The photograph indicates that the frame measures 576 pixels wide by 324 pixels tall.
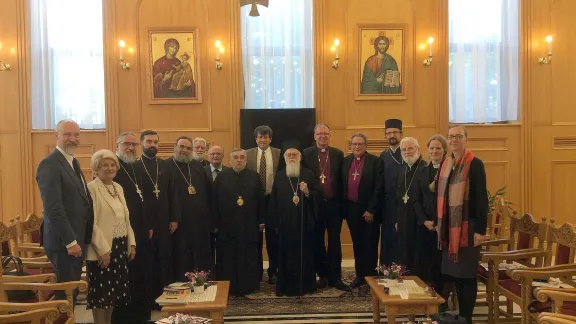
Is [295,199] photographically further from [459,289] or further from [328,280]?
[459,289]

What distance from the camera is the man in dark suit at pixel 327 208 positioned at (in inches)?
219

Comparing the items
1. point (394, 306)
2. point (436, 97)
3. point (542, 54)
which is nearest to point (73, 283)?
point (394, 306)

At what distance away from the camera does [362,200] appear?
18.1ft

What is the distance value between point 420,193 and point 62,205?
3.14 meters

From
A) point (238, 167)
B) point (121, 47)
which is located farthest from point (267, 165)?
point (121, 47)

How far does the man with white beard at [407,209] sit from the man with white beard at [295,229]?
0.98m

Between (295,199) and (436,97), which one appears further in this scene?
(436,97)

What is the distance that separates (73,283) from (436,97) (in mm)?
5786

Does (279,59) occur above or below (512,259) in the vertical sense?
above

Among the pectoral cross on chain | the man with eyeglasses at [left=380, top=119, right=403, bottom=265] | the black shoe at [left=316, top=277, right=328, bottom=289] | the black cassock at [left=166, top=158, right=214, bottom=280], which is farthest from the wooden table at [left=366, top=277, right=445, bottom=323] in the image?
the pectoral cross on chain

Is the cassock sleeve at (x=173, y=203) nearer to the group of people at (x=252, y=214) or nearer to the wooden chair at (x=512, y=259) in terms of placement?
the group of people at (x=252, y=214)

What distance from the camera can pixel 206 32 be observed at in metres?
7.24

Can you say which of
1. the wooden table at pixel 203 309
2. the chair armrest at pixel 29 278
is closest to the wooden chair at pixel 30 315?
the chair armrest at pixel 29 278

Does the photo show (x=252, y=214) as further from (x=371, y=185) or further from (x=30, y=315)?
(x=30, y=315)
